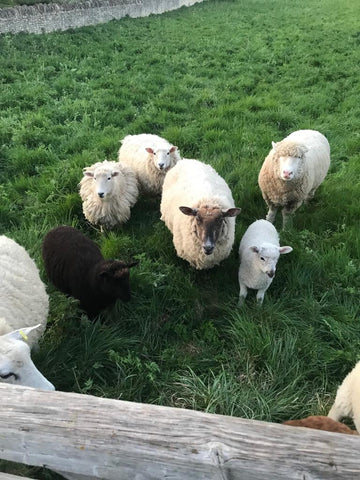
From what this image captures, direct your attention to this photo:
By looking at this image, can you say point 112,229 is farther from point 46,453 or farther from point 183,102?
point 183,102

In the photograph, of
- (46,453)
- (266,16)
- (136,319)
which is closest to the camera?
(46,453)

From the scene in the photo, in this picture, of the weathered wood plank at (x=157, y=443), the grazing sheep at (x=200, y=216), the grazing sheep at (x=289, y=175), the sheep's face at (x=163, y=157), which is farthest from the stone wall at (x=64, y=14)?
the weathered wood plank at (x=157, y=443)

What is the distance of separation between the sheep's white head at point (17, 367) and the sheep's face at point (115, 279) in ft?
4.13

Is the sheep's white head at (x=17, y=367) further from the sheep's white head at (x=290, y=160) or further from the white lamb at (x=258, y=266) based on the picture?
the sheep's white head at (x=290, y=160)

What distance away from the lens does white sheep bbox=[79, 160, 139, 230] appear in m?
4.70

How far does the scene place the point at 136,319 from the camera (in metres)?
3.46

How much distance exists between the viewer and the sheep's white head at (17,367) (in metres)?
2.12

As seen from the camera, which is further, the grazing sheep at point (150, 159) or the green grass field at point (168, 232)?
the grazing sheep at point (150, 159)

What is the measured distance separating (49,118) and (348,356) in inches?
247

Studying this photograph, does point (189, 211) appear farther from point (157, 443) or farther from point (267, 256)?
point (157, 443)

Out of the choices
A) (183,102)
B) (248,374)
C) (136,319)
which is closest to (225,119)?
(183,102)

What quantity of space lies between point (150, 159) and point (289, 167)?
1911 mm

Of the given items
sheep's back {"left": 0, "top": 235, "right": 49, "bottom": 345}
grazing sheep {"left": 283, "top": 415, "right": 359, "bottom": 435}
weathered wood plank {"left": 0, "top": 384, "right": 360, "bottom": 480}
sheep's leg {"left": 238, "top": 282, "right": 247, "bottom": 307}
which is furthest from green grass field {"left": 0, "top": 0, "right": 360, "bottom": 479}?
weathered wood plank {"left": 0, "top": 384, "right": 360, "bottom": 480}

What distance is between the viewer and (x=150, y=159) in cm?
548
